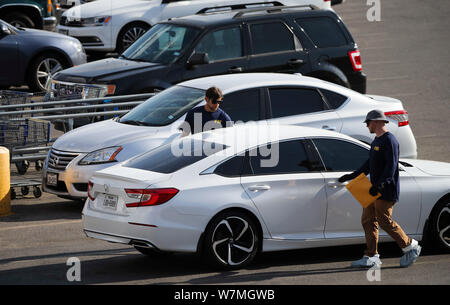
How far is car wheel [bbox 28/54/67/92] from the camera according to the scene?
20578mm

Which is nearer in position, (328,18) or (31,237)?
(31,237)

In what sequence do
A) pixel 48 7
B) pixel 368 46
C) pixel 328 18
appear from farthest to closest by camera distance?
pixel 368 46 < pixel 48 7 < pixel 328 18

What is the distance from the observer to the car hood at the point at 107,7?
74.5 feet

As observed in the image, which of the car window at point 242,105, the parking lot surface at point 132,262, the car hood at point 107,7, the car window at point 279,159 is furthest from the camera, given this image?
the car hood at point 107,7

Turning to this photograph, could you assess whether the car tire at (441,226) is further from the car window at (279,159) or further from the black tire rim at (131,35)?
the black tire rim at (131,35)

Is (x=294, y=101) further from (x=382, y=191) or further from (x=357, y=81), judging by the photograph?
(x=357, y=81)

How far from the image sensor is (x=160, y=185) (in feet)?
29.6

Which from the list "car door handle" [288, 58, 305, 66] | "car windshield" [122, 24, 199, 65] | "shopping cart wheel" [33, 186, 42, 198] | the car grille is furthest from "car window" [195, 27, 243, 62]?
the car grille

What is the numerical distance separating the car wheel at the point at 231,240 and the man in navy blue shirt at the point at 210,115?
226 centimetres

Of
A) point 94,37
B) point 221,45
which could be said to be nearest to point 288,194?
point 221,45

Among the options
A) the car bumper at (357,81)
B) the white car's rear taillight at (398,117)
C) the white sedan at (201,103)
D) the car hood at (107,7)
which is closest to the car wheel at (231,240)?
the white sedan at (201,103)

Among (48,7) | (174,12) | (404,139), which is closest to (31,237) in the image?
(404,139)
